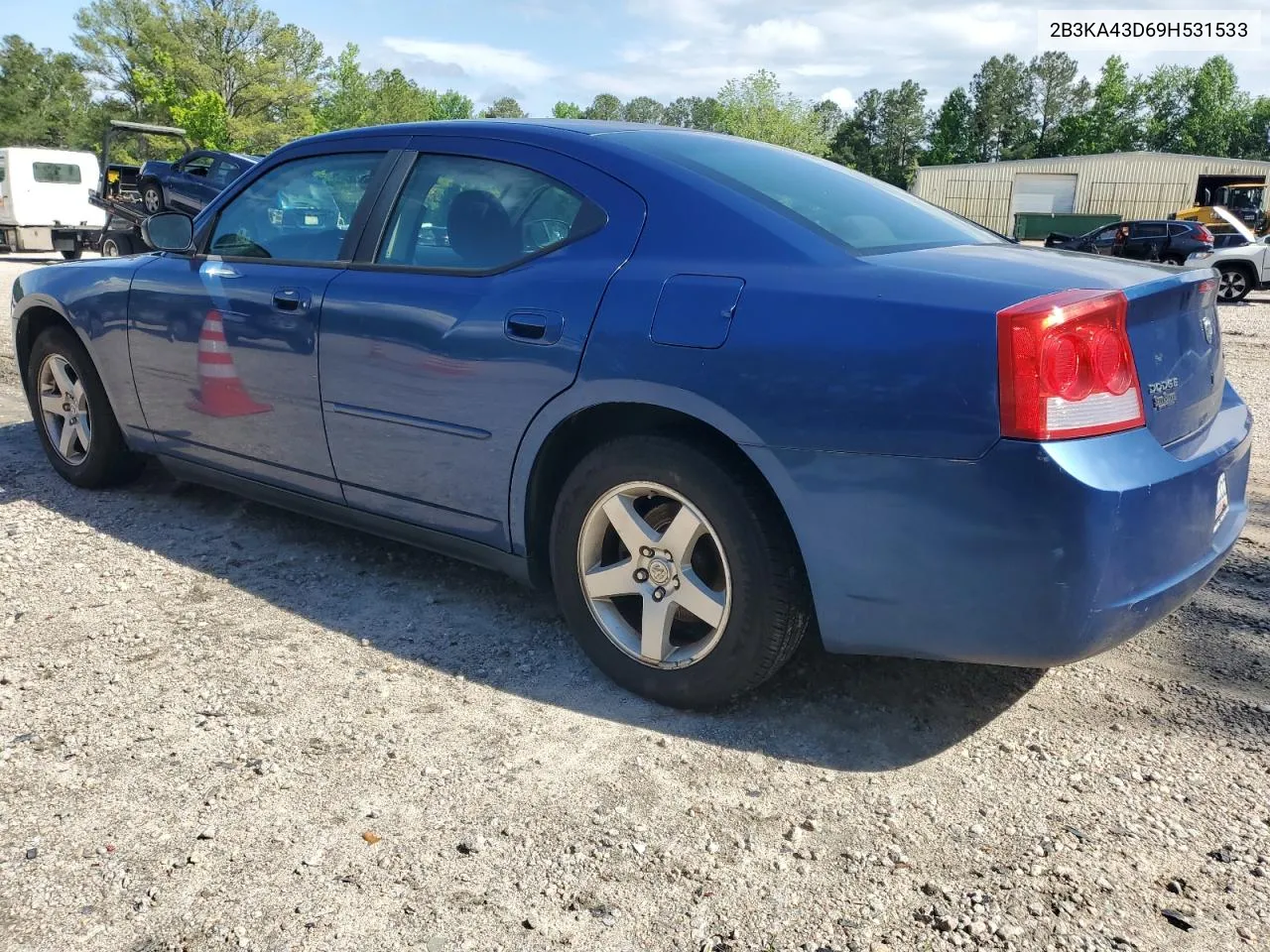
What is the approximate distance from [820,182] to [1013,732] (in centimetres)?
169

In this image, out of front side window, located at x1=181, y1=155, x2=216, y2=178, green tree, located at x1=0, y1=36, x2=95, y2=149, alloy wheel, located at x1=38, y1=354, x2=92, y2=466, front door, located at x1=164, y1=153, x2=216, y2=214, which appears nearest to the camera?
alloy wheel, located at x1=38, y1=354, x2=92, y2=466

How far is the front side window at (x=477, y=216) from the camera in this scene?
2912 millimetres

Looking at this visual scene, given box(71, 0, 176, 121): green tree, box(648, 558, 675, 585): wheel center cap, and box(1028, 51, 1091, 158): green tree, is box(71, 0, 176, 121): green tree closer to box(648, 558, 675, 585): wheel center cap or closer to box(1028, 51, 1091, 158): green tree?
box(648, 558, 675, 585): wheel center cap

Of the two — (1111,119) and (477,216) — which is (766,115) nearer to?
(1111,119)

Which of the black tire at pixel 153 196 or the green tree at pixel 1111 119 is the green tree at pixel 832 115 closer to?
the green tree at pixel 1111 119

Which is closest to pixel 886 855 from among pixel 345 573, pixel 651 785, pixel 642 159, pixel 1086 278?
pixel 651 785

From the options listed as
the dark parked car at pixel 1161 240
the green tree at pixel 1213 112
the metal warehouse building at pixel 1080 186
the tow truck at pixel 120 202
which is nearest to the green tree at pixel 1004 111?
the green tree at pixel 1213 112

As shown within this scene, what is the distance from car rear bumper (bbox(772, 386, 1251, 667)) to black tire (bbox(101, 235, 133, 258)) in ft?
62.0

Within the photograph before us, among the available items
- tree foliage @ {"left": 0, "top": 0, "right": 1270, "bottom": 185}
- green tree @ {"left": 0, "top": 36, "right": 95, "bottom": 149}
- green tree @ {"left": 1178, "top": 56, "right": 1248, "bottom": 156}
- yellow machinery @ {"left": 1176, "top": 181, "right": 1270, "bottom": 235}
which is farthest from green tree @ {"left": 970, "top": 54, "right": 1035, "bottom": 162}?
green tree @ {"left": 0, "top": 36, "right": 95, "bottom": 149}

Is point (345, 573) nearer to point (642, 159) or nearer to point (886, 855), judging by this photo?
point (642, 159)

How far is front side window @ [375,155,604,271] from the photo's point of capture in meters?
2.91

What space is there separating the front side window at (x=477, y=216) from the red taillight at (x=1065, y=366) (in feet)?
4.00

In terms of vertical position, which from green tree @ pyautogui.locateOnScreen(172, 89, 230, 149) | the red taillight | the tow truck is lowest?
the red taillight

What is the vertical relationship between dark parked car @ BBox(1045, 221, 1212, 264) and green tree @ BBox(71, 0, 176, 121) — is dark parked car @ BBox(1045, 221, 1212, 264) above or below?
below
